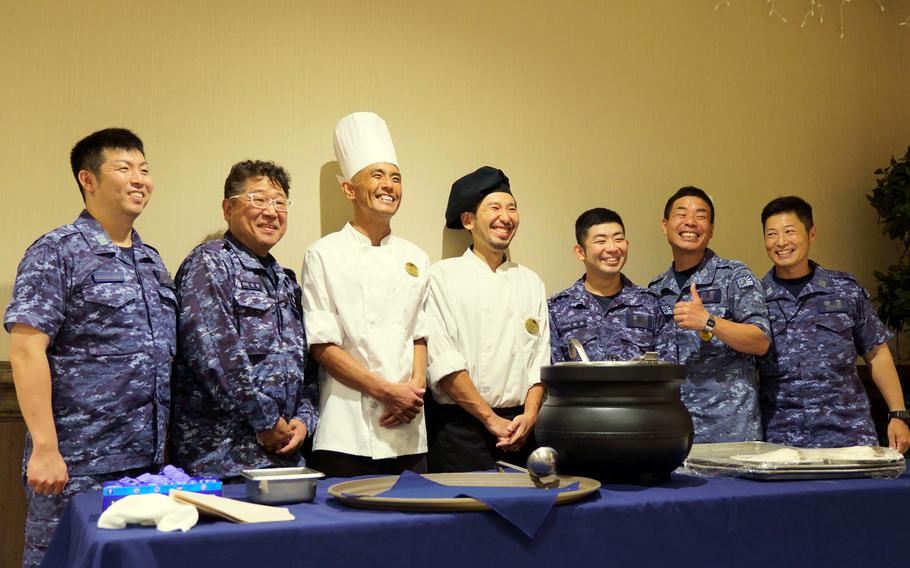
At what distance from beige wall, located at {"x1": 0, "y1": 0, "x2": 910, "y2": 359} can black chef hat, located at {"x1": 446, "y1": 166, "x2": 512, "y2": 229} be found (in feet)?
0.49

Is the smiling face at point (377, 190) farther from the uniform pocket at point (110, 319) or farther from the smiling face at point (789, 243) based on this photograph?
the smiling face at point (789, 243)

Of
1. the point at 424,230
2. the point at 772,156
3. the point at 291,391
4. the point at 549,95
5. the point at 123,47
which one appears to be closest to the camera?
the point at 291,391

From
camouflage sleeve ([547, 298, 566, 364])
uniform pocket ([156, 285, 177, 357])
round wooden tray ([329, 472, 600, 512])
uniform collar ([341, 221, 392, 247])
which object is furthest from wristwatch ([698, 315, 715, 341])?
uniform pocket ([156, 285, 177, 357])

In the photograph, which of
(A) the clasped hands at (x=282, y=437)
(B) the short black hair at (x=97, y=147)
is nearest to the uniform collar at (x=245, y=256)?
(B) the short black hair at (x=97, y=147)

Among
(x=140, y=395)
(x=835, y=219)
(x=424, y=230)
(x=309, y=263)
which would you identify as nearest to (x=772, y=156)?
(x=835, y=219)

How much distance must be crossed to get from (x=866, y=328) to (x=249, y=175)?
8.69ft

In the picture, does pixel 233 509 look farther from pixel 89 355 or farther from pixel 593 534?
pixel 89 355

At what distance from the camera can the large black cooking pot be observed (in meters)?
1.73

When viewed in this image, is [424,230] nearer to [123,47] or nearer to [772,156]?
[123,47]

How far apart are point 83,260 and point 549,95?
2.35m

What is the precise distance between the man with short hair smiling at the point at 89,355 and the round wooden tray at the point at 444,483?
1026 millimetres

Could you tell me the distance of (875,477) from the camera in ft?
6.02

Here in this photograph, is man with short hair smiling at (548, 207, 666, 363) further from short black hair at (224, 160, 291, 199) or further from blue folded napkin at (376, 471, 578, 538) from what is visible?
blue folded napkin at (376, 471, 578, 538)

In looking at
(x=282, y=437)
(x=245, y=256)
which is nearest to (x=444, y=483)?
(x=282, y=437)
